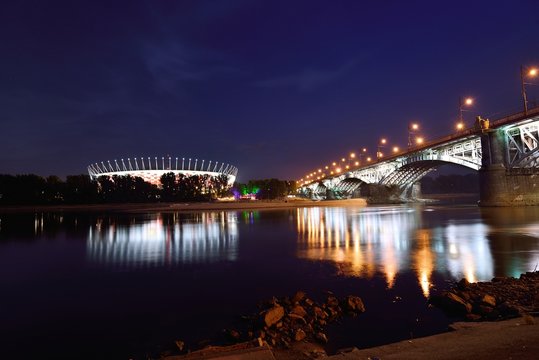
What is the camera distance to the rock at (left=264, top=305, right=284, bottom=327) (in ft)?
31.0

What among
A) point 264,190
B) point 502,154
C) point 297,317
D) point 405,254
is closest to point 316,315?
point 297,317

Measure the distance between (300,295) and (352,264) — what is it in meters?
7.13

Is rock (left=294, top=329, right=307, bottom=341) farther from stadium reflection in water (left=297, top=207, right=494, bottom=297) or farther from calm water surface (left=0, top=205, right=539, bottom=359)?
stadium reflection in water (left=297, top=207, right=494, bottom=297)

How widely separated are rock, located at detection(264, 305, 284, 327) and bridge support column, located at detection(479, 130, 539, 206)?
59.7 m

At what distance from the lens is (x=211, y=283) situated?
15500mm

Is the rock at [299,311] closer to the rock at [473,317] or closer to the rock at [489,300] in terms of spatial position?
the rock at [473,317]

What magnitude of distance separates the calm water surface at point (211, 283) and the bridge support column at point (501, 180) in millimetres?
34243

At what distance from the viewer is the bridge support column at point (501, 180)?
56594mm

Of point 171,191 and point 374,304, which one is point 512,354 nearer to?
point 374,304

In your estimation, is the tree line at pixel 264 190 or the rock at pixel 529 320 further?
the tree line at pixel 264 190

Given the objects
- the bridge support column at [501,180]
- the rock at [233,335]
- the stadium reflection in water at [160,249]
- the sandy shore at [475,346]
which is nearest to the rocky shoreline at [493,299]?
the sandy shore at [475,346]

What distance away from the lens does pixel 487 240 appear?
24.8 meters

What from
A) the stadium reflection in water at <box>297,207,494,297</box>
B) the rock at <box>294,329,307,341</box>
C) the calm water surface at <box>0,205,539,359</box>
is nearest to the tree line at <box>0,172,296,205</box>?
the calm water surface at <box>0,205,539,359</box>

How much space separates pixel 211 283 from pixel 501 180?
5875cm
